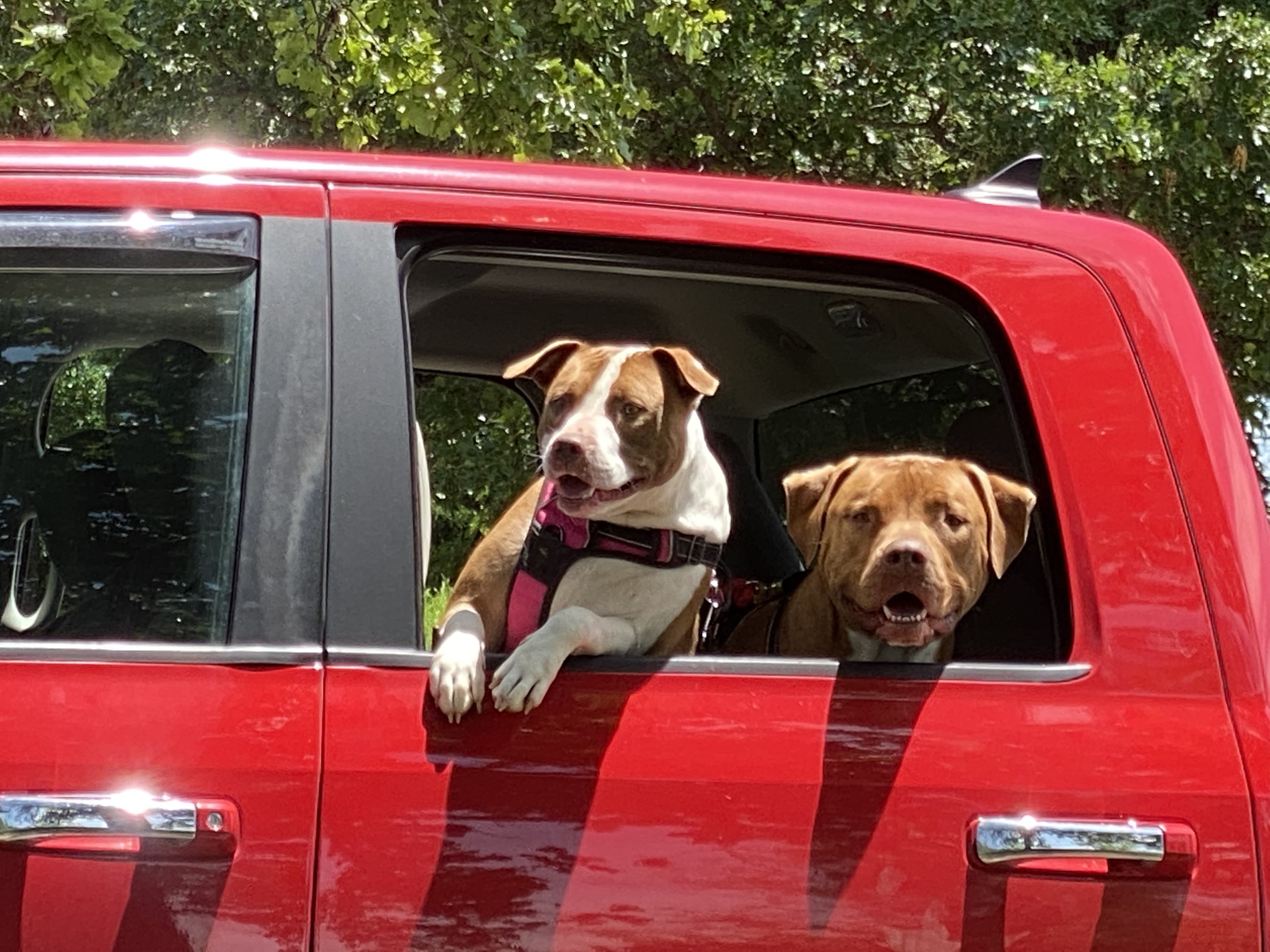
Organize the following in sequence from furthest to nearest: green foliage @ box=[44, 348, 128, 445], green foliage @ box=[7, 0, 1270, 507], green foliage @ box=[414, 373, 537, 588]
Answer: green foliage @ box=[7, 0, 1270, 507] → green foliage @ box=[414, 373, 537, 588] → green foliage @ box=[44, 348, 128, 445]

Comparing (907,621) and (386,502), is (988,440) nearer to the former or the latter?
(907,621)

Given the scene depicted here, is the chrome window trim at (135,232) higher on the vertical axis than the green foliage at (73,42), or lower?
lower

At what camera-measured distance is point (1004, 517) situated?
235 centimetres

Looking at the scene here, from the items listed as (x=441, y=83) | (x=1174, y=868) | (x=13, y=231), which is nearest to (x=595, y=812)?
(x=1174, y=868)

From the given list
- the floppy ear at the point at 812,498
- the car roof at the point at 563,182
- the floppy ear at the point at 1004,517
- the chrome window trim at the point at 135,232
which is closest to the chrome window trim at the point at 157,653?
the chrome window trim at the point at 135,232

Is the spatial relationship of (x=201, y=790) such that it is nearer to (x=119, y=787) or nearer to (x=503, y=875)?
(x=119, y=787)

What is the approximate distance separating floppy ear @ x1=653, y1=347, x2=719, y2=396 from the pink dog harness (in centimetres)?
25

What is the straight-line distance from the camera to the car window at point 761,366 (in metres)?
2.21

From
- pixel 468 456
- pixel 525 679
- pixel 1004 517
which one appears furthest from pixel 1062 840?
pixel 468 456

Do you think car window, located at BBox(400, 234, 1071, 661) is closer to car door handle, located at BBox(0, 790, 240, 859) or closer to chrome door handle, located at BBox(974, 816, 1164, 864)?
chrome door handle, located at BBox(974, 816, 1164, 864)

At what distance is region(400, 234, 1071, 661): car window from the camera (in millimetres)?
2211

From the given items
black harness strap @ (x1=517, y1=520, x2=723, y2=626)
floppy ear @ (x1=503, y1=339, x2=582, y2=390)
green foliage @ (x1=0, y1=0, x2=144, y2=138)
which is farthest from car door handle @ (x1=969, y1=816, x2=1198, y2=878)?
green foliage @ (x1=0, y1=0, x2=144, y2=138)

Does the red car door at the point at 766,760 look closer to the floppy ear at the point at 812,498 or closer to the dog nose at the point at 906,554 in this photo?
the dog nose at the point at 906,554

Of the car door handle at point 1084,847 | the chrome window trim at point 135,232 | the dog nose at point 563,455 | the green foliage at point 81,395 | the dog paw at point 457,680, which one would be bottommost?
the car door handle at point 1084,847
